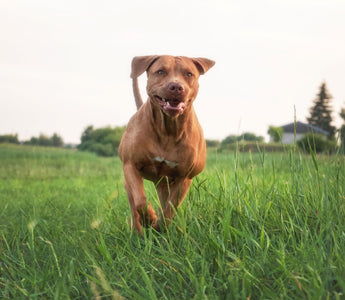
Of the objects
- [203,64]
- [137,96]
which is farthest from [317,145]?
[137,96]

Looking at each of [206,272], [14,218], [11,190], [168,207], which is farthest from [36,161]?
[206,272]

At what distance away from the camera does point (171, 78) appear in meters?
2.97

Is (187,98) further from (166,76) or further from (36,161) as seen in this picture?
(36,161)

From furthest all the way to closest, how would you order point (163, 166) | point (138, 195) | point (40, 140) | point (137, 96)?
point (40, 140)
point (137, 96)
point (163, 166)
point (138, 195)

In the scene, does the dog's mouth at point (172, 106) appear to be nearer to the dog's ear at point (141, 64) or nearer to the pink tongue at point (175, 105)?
the pink tongue at point (175, 105)

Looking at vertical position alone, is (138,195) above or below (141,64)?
below

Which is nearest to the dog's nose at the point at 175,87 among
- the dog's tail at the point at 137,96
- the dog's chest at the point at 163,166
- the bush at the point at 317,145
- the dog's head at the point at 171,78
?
the dog's head at the point at 171,78

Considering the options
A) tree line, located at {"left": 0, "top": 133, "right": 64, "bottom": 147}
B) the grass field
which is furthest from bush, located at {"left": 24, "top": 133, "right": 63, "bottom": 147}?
the grass field

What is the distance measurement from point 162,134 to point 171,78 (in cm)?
51

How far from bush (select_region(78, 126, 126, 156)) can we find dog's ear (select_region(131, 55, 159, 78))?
669 inches

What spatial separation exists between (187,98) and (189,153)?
516mm

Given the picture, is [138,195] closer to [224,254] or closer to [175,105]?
[175,105]

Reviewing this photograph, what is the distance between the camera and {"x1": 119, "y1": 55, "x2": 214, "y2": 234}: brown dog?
3.07 meters

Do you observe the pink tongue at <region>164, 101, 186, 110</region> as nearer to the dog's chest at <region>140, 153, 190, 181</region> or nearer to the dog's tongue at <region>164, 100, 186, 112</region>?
the dog's tongue at <region>164, 100, 186, 112</region>
